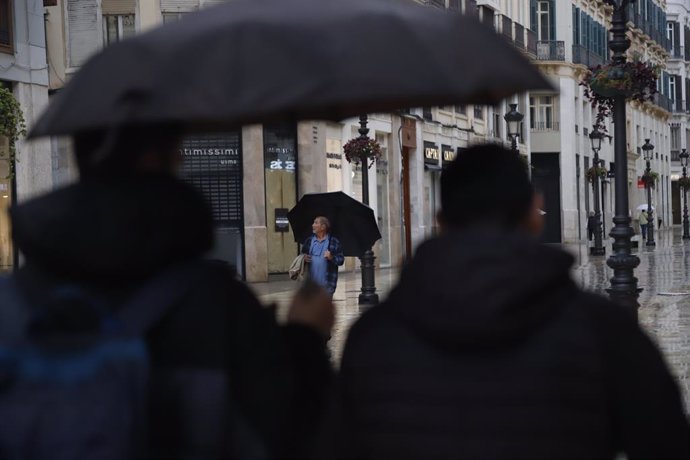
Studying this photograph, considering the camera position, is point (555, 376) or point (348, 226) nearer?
point (555, 376)

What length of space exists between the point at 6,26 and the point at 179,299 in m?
24.2

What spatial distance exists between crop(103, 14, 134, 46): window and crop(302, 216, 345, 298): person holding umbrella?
17.8 m

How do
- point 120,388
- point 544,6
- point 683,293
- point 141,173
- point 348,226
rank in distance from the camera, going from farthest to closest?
point 544,6, point 683,293, point 348,226, point 141,173, point 120,388

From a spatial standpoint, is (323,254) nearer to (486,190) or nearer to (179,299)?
(486,190)

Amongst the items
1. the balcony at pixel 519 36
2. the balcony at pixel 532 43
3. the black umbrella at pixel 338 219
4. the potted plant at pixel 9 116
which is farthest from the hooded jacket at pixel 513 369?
the balcony at pixel 532 43

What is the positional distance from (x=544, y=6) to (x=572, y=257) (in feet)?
182

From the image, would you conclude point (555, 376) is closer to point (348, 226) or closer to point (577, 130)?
point (348, 226)

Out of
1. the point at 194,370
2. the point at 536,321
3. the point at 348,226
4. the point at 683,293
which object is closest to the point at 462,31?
the point at 536,321

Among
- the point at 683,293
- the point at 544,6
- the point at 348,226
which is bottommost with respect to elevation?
the point at 683,293

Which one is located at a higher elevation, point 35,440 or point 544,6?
point 544,6

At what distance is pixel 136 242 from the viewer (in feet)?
9.56

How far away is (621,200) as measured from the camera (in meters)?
15.5

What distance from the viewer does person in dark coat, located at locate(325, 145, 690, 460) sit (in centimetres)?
297

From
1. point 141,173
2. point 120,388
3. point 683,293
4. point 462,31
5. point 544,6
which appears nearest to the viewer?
point 120,388
